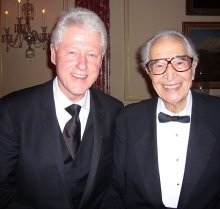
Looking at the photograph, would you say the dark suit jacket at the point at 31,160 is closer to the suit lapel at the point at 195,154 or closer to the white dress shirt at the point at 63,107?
the white dress shirt at the point at 63,107

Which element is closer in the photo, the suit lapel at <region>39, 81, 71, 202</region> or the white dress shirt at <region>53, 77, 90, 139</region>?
the suit lapel at <region>39, 81, 71, 202</region>

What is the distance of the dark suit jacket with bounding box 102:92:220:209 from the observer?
2.09m

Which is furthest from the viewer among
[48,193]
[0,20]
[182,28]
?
[182,28]

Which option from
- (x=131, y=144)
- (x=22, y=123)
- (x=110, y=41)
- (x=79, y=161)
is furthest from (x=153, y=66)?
(x=110, y=41)

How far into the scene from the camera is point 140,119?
2400mm

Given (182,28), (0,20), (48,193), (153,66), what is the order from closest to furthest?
(48,193) → (153,66) → (0,20) → (182,28)

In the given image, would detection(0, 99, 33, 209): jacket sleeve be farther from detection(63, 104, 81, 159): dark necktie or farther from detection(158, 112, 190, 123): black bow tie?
detection(158, 112, 190, 123): black bow tie

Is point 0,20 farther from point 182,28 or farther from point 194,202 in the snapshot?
point 194,202

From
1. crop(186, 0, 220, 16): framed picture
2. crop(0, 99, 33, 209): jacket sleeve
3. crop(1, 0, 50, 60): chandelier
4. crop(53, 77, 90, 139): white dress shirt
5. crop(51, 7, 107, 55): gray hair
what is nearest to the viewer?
crop(0, 99, 33, 209): jacket sleeve

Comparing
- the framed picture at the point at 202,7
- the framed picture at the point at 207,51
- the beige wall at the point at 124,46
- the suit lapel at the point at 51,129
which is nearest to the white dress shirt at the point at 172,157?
the suit lapel at the point at 51,129

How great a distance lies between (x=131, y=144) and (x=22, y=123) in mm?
855

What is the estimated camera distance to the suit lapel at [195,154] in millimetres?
2074

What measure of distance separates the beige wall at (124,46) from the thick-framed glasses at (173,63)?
4431mm

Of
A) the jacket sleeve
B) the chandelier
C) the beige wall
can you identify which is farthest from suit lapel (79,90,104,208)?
the beige wall
